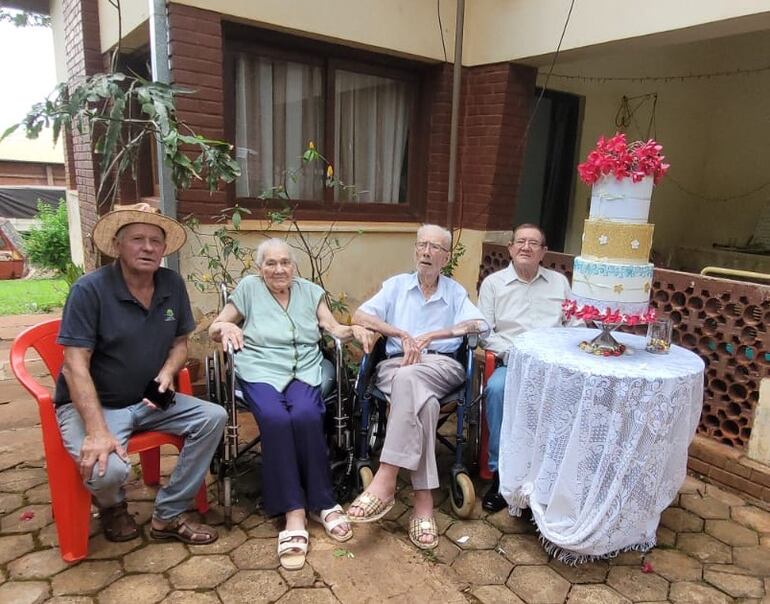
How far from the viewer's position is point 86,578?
1952 mm

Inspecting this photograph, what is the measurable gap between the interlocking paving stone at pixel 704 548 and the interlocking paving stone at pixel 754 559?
3 centimetres

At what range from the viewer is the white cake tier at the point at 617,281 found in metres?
2.04

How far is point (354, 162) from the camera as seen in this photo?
4.23 m

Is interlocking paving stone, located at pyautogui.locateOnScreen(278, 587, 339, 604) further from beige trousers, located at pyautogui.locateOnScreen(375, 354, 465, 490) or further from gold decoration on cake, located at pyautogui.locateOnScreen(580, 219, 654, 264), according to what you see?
gold decoration on cake, located at pyautogui.locateOnScreen(580, 219, 654, 264)

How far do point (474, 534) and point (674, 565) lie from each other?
0.79 metres

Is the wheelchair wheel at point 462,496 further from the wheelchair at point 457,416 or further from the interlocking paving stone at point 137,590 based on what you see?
the interlocking paving stone at point 137,590

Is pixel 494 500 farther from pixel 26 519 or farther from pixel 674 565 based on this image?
pixel 26 519

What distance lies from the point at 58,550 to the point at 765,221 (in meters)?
6.61

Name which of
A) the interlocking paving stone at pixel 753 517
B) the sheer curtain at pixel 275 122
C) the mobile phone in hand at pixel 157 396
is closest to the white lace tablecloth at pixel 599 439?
the interlocking paving stone at pixel 753 517

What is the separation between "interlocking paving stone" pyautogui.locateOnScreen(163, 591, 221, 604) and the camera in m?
1.87

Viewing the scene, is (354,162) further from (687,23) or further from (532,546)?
(532,546)

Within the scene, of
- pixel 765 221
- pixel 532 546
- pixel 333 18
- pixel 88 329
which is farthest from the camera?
pixel 765 221

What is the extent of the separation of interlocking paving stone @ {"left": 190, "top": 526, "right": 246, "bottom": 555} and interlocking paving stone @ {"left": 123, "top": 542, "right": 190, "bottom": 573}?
0.16 ft

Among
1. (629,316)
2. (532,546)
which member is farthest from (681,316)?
(532,546)
